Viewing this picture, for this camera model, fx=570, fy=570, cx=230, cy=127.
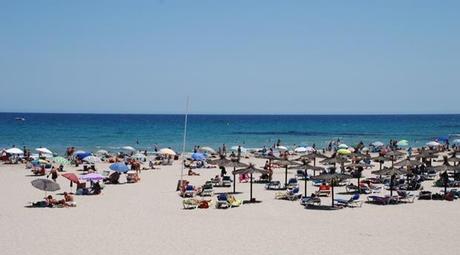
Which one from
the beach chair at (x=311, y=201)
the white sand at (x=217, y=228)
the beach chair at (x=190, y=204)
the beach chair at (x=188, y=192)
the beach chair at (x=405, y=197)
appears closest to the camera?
the white sand at (x=217, y=228)

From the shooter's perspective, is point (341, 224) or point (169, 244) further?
point (341, 224)

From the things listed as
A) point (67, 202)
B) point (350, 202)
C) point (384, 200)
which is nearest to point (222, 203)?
point (350, 202)

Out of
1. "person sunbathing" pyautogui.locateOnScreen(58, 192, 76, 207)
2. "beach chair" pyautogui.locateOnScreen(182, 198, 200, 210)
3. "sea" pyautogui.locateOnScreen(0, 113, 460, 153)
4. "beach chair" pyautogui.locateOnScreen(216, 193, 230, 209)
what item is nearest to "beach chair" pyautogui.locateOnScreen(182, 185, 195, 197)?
"beach chair" pyautogui.locateOnScreen(182, 198, 200, 210)

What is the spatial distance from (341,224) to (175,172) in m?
16.6

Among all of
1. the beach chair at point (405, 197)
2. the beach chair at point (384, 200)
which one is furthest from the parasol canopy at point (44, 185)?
the beach chair at point (405, 197)

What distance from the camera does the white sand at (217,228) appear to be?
14.1 metres

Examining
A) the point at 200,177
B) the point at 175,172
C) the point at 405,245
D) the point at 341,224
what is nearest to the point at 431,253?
the point at 405,245

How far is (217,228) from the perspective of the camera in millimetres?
16484

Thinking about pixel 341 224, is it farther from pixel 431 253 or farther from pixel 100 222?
pixel 100 222

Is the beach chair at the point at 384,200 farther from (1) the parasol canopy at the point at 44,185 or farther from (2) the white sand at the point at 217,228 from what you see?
(1) the parasol canopy at the point at 44,185

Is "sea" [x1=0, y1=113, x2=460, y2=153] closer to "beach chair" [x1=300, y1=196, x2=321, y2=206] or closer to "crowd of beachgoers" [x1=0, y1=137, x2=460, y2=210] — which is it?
"crowd of beachgoers" [x1=0, y1=137, x2=460, y2=210]

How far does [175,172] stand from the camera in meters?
32.5

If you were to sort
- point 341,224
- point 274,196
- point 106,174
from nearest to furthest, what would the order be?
point 341,224
point 274,196
point 106,174

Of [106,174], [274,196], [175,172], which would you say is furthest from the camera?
[175,172]
